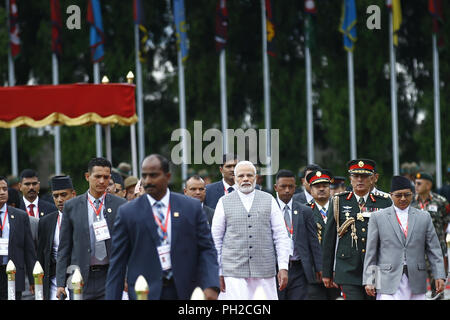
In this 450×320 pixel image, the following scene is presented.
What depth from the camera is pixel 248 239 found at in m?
8.73

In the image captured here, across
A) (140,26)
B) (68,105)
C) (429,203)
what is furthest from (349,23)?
(68,105)

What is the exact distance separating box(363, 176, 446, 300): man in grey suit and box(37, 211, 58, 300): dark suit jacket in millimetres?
3328

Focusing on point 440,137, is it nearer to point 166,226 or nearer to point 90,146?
point 90,146

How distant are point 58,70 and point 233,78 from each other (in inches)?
203

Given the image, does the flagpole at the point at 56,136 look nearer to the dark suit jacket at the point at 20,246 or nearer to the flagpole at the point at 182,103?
the flagpole at the point at 182,103

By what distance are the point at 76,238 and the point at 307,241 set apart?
2909 mm

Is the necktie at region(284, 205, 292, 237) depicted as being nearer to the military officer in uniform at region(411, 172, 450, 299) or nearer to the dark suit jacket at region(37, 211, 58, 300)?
the dark suit jacket at region(37, 211, 58, 300)

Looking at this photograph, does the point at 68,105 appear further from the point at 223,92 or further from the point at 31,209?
the point at 223,92

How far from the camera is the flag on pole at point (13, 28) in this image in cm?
2348

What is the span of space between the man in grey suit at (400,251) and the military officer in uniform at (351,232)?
57 centimetres

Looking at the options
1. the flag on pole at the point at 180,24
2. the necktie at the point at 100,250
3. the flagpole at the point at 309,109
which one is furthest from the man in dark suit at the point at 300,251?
the flagpole at the point at 309,109

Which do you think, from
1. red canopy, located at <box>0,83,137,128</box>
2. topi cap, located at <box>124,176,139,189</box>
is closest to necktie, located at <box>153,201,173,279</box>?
topi cap, located at <box>124,176,139,189</box>

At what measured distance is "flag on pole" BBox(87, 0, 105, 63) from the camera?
22672 millimetres

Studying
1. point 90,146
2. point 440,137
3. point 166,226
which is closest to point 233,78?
point 90,146
